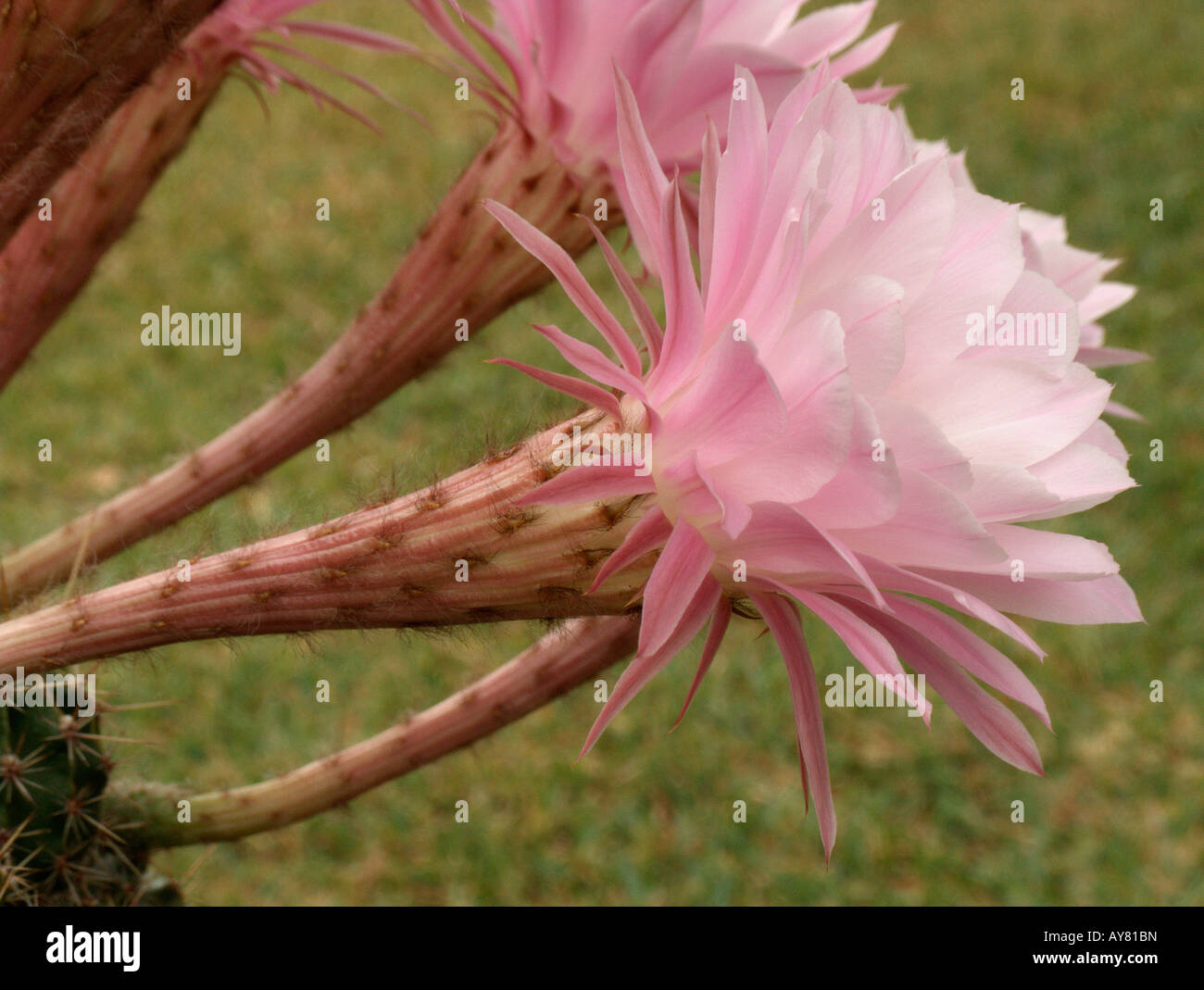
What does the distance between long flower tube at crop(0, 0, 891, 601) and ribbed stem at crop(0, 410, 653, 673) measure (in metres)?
0.14

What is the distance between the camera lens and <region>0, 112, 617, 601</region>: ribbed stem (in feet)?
2.56

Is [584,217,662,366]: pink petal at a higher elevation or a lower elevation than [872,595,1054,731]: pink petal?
higher

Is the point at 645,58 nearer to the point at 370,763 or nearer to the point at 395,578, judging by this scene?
the point at 395,578

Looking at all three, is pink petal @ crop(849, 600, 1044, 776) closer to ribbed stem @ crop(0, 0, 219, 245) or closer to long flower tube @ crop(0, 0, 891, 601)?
long flower tube @ crop(0, 0, 891, 601)

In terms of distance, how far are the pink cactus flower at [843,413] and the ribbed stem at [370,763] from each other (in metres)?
0.23

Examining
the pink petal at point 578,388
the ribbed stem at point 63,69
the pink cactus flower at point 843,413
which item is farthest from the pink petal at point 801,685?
the ribbed stem at point 63,69

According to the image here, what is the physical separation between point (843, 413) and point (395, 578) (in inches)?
9.2

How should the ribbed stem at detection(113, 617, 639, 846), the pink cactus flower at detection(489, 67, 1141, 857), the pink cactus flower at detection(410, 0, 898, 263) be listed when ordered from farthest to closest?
the ribbed stem at detection(113, 617, 639, 846), the pink cactus flower at detection(410, 0, 898, 263), the pink cactus flower at detection(489, 67, 1141, 857)

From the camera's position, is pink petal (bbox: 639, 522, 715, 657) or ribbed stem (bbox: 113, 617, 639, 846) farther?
ribbed stem (bbox: 113, 617, 639, 846)

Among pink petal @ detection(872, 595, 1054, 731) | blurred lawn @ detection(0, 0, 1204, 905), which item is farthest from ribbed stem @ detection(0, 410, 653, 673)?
blurred lawn @ detection(0, 0, 1204, 905)

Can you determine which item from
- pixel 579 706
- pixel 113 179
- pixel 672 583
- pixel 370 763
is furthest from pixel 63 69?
pixel 579 706
